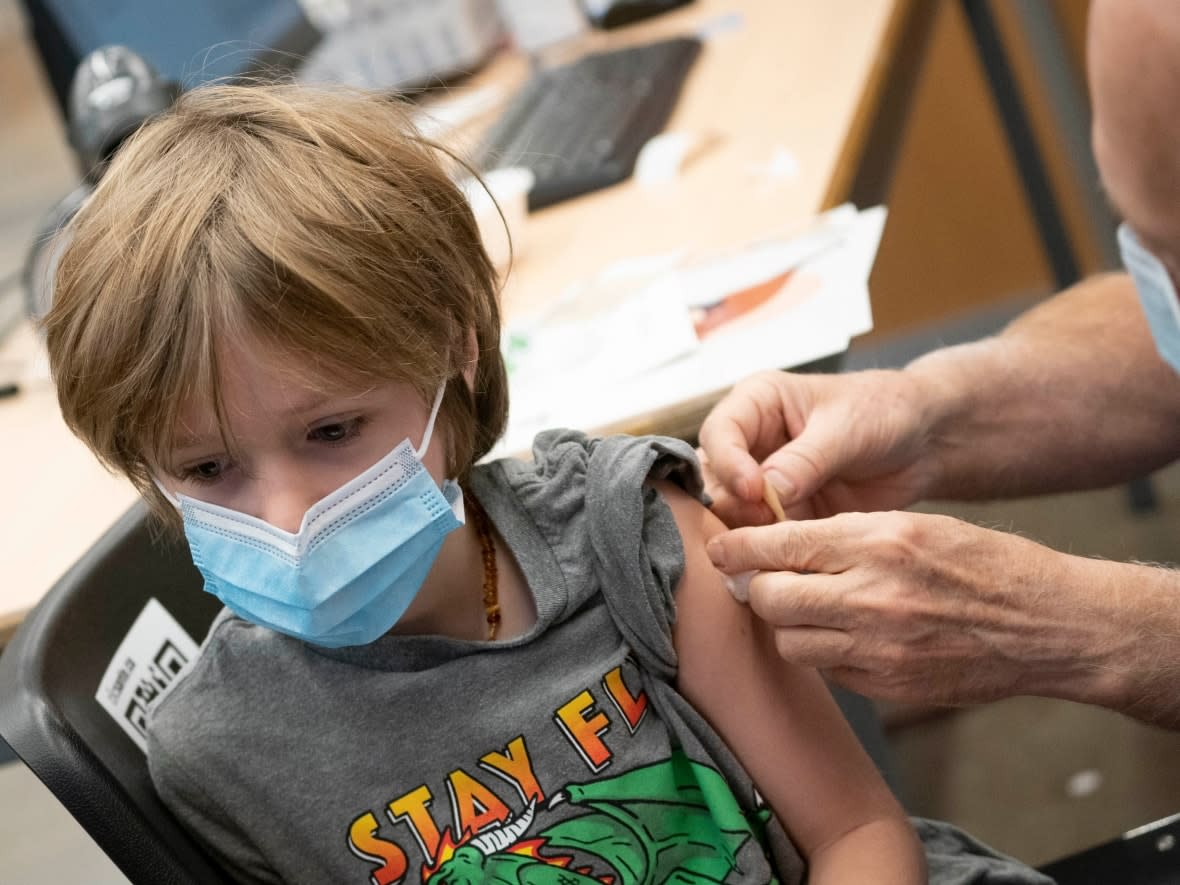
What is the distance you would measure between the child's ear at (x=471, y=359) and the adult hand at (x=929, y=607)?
0.73 feet

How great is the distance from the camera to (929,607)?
103 centimetres

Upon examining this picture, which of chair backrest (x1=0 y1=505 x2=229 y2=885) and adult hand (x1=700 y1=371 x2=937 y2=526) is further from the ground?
chair backrest (x1=0 y1=505 x2=229 y2=885)

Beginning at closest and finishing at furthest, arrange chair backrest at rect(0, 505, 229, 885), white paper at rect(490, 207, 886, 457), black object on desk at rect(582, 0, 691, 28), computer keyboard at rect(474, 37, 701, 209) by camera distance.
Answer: chair backrest at rect(0, 505, 229, 885) → white paper at rect(490, 207, 886, 457) → computer keyboard at rect(474, 37, 701, 209) → black object on desk at rect(582, 0, 691, 28)

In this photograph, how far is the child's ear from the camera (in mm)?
1095

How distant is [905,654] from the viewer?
103 cm

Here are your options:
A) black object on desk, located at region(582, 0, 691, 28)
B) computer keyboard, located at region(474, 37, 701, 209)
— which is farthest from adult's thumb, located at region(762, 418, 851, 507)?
black object on desk, located at region(582, 0, 691, 28)

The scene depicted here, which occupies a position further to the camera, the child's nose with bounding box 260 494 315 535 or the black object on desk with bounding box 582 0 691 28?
the black object on desk with bounding box 582 0 691 28

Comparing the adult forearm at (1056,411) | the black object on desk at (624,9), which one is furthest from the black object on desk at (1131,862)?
the black object on desk at (624,9)

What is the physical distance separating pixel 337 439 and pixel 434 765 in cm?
25

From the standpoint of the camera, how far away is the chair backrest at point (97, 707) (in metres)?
0.94

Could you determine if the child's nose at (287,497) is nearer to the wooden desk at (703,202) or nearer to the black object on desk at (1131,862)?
the wooden desk at (703,202)

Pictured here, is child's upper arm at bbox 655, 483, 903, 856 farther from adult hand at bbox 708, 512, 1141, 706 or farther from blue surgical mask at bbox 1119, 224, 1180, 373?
blue surgical mask at bbox 1119, 224, 1180, 373

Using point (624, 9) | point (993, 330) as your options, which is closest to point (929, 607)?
point (624, 9)

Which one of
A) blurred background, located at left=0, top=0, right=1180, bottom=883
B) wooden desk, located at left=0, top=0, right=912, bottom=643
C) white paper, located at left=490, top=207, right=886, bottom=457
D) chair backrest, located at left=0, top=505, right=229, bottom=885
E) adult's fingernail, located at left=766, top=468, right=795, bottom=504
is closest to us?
chair backrest, located at left=0, top=505, right=229, bottom=885
